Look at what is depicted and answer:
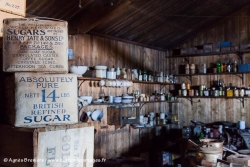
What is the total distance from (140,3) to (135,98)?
1.68m

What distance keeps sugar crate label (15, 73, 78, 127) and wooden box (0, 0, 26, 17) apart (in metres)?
0.46

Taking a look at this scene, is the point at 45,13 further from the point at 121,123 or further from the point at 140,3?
the point at 121,123

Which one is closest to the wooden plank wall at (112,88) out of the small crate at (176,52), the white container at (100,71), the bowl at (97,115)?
the bowl at (97,115)

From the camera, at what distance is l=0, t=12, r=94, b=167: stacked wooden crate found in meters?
1.40

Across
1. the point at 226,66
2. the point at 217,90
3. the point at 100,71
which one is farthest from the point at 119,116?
the point at 226,66

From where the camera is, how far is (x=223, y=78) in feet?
19.2

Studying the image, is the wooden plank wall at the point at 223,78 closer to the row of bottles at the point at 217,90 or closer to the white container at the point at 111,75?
the row of bottles at the point at 217,90

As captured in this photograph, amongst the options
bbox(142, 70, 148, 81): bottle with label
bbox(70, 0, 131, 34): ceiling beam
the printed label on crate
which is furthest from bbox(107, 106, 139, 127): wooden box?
the printed label on crate

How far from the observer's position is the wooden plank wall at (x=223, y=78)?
5.66m

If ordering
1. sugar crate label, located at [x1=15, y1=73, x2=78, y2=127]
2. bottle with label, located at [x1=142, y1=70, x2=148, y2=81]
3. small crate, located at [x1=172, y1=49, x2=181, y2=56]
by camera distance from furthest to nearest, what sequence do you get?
small crate, located at [x1=172, y1=49, x2=181, y2=56] → bottle with label, located at [x1=142, y1=70, x2=148, y2=81] → sugar crate label, located at [x1=15, y1=73, x2=78, y2=127]

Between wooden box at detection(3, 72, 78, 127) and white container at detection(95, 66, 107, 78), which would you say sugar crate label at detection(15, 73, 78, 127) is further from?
white container at detection(95, 66, 107, 78)

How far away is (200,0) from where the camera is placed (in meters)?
4.56

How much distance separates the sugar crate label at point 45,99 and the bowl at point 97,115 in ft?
8.46

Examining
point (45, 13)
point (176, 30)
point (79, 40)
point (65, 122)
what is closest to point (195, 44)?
point (176, 30)
